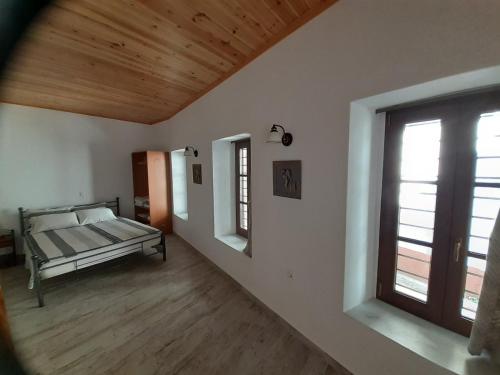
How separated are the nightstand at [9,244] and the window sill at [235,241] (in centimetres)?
320

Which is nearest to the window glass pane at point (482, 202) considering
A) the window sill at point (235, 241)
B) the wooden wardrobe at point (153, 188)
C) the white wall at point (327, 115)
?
the white wall at point (327, 115)

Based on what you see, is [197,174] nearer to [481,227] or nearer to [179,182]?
[179,182]

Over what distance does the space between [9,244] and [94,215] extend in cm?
109

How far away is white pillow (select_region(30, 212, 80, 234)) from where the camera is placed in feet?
10.6

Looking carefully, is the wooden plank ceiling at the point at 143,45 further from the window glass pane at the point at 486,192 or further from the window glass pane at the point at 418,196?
the window glass pane at the point at 486,192

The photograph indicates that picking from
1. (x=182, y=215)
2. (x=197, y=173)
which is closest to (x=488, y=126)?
(x=197, y=173)

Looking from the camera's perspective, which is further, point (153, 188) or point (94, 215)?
point (153, 188)

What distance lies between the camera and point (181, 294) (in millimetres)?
2471

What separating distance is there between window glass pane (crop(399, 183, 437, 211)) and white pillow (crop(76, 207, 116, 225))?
181 inches

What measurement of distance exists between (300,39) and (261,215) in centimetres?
161

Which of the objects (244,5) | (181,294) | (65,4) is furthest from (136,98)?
(181,294)

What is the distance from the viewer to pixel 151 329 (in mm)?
1934

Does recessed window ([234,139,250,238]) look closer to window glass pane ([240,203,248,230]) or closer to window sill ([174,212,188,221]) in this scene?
window glass pane ([240,203,248,230])

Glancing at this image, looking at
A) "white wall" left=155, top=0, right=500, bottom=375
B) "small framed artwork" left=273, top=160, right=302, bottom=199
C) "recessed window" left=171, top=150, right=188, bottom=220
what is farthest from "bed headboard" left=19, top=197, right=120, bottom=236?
"small framed artwork" left=273, top=160, right=302, bottom=199
